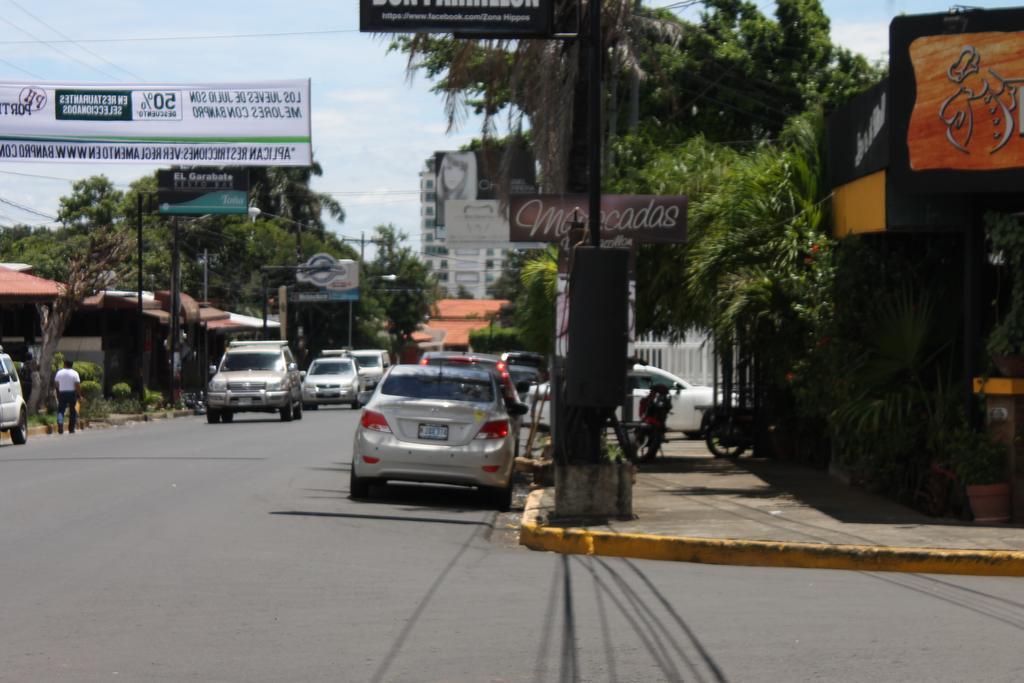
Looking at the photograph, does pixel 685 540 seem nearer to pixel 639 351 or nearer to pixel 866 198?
pixel 866 198

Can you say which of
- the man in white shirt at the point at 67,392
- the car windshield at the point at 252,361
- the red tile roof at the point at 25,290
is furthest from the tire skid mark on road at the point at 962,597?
the red tile roof at the point at 25,290

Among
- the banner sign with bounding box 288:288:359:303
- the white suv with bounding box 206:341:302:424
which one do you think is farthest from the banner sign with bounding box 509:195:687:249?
the banner sign with bounding box 288:288:359:303

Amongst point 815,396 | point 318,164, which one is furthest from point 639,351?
point 318,164

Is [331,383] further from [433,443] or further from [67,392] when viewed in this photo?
[433,443]

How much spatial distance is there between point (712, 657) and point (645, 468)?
13029mm

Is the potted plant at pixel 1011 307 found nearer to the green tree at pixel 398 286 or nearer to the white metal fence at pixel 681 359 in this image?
the white metal fence at pixel 681 359

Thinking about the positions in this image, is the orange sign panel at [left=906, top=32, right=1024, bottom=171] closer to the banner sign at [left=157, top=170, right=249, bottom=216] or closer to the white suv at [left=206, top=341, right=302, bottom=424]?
the white suv at [left=206, top=341, right=302, bottom=424]

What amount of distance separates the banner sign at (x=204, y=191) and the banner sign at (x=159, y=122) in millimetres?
9982

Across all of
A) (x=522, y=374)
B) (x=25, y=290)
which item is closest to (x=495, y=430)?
(x=522, y=374)

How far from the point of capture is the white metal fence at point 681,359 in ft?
114

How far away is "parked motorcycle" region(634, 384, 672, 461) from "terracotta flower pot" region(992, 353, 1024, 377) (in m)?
8.95

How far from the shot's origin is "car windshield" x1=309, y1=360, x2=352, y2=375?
49.6 meters

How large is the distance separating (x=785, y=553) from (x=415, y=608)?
355 centimetres

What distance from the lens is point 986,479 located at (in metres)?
12.6
